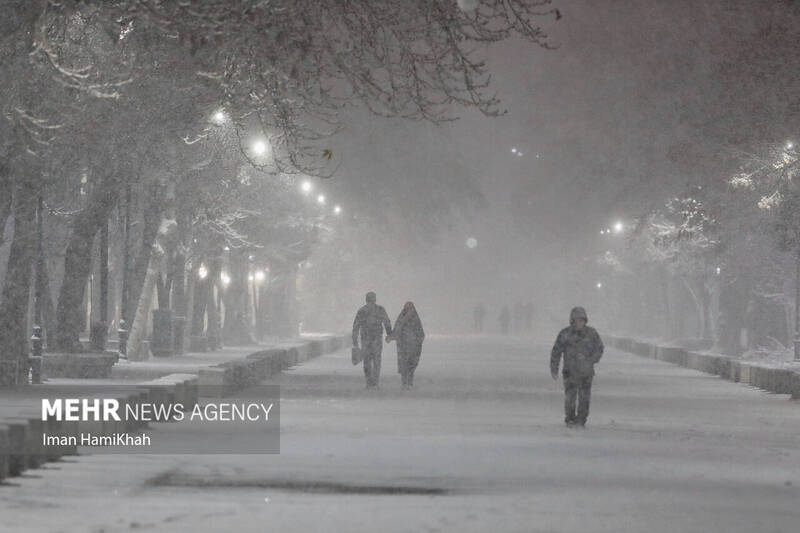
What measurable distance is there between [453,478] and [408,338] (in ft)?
66.4

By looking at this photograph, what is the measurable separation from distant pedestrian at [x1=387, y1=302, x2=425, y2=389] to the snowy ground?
6263mm

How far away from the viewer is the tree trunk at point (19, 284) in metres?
33.9

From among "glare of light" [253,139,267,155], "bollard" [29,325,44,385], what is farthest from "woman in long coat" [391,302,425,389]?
"glare of light" [253,139,267,155]

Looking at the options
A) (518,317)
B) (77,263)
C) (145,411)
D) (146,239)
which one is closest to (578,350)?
(145,411)

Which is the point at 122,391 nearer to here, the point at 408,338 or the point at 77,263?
the point at 408,338

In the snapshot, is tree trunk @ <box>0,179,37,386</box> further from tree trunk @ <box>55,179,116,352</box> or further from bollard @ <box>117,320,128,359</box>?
bollard @ <box>117,320,128,359</box>

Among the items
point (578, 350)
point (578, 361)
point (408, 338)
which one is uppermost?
point (408, 338)

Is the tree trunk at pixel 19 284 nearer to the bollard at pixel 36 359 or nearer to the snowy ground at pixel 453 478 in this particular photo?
the bollard at pixel 36 359

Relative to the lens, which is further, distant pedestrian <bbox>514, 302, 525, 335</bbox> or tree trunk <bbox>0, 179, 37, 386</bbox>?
distant pedestrian <bbox>514, 302, 525, 335</bbox>

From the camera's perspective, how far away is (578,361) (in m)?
25.8

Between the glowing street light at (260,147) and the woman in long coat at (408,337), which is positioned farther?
the glowing street light at (260,147)

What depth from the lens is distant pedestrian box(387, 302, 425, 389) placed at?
124ft

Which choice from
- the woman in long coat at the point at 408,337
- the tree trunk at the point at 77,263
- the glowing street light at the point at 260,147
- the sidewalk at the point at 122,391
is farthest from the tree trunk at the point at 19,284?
the glowing street light at the point at 260,147

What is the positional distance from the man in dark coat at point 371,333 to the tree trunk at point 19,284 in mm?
6394
